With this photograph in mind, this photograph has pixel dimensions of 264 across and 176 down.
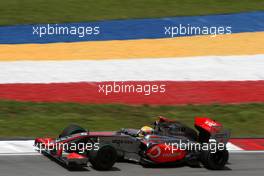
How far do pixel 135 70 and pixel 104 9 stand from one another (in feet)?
21.7

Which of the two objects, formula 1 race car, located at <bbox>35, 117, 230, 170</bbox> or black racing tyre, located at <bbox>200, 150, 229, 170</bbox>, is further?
black racing tyre, located at <bbox>200, 150, 229, 170</bbox>

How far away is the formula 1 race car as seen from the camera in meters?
13.4

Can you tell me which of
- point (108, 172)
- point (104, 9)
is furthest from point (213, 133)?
point (104, 9)

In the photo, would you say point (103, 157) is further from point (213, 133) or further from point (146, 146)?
point (213, 133)

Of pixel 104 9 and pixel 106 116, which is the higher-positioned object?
pixel 104 9

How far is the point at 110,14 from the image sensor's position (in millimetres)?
28859

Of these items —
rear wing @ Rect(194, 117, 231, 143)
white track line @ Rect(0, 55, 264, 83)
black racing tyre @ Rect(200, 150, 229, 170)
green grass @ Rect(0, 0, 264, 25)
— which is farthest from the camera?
green grass @ Rect(0, 0, 264, 25)

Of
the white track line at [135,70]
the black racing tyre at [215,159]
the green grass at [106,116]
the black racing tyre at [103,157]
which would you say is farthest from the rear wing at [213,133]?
the white track line at [135,70]

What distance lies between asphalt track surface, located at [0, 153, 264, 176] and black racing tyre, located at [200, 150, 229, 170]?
0.41ft

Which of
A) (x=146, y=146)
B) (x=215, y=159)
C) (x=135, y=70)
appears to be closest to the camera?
(x=146, y=146)

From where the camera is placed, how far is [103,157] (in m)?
13.4

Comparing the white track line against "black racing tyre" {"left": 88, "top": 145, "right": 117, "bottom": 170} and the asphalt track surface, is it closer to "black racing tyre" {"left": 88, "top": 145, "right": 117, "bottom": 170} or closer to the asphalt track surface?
the asphalt track surface

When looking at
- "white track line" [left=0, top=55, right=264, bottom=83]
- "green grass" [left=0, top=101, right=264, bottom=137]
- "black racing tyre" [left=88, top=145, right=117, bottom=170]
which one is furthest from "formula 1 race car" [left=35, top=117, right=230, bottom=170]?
"white track line" [left=0, top=55, right=264, bottom=83]

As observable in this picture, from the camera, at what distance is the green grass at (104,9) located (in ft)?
92.1
